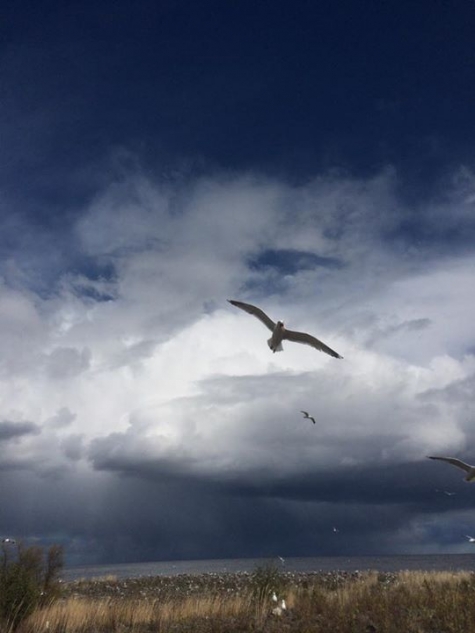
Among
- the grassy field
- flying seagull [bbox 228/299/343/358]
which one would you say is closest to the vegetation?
the grassy field

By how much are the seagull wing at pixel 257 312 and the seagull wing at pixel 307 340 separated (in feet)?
1.97

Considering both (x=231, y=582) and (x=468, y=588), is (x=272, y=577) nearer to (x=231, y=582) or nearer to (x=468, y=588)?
(x=468, y=588)

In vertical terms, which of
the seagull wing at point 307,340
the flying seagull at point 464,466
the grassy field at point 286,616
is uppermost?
the seagull wing at point 307,340

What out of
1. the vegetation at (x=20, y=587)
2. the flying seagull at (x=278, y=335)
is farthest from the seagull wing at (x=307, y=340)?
the vegetation at (x=20, y=587)

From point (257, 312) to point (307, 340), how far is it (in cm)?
208

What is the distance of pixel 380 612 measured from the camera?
16.4 meters

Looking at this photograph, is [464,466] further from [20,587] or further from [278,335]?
[20,587]

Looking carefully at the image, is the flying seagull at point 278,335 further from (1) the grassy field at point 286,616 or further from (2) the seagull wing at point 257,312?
(1) the grassy field at point 286,616

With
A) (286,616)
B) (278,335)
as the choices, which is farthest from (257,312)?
(286,616)

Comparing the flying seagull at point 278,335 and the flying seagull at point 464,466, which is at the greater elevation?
the flying seagull at point 278,335

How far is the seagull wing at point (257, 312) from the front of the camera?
20212 mm

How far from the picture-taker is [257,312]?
67.9 ft

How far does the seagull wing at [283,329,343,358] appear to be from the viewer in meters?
20.1

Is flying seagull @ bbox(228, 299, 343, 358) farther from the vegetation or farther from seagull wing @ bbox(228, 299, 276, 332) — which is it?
the vegetation
